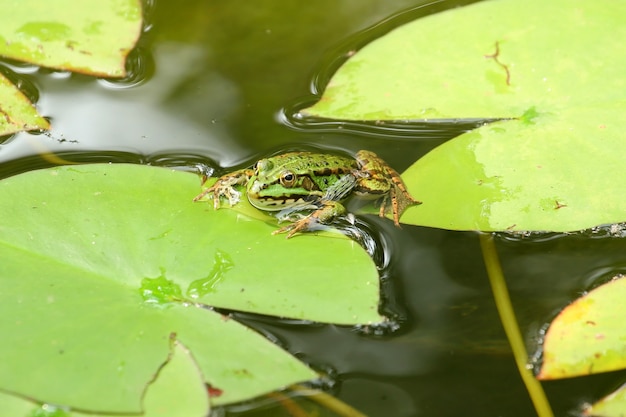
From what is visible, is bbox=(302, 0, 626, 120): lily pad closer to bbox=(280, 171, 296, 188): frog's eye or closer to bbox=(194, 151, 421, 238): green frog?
bbox=(194, 151, 421, 238): green frog

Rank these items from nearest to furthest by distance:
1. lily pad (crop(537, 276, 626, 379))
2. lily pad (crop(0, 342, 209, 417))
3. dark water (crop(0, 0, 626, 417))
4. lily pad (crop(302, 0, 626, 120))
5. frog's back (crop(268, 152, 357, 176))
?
lily pad (crop(0, 342, 209, 417)) < lily pad (crop(537, 276, 626, 379)) < dark water (crop(0, 0, 626, 417)) < frog's back (crop(268, 152, 357, 176)) < lily pad (crop(302, 0, 626, 120))

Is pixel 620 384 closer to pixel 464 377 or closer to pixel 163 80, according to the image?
pixel 464 377

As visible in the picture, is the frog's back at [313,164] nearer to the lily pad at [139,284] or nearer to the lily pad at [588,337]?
the lily pad at [139,284]

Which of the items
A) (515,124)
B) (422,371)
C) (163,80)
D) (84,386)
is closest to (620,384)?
(422,371)

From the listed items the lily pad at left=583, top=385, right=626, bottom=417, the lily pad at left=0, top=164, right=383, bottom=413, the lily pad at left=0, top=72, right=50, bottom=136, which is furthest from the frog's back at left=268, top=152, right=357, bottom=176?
the lily pad at left=583, top=385, right=626, bottom=417

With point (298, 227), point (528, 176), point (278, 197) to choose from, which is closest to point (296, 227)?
point (298, 227)

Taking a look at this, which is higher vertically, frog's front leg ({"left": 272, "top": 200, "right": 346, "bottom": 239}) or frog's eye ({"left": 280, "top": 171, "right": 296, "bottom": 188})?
frog's eye ({"left": 280, "top": 171, "right": 296, "bottom": 188})
